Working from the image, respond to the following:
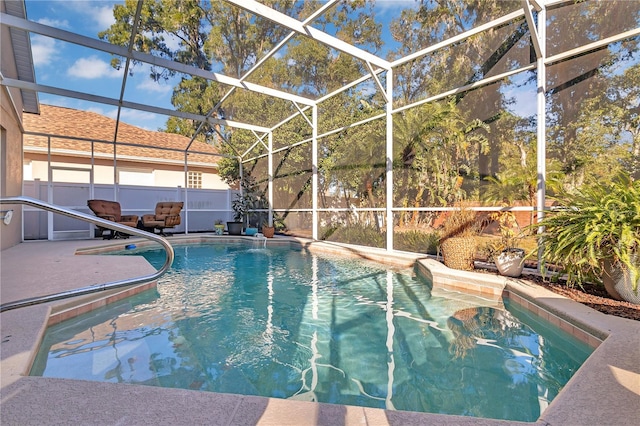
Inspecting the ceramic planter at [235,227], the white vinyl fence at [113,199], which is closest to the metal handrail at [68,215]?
the white vinyl fence at [113,199]

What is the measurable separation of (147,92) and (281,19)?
869cm

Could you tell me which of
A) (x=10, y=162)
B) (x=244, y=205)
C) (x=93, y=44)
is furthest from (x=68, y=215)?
(x=244, y=205)

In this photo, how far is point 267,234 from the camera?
34.5ft

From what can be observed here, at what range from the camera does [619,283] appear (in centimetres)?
302

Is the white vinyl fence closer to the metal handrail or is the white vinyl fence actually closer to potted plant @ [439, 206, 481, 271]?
the metal handrail

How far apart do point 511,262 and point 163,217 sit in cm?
992

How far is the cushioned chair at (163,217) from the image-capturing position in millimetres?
10161

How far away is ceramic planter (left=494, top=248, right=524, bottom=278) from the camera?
4203 millimetres

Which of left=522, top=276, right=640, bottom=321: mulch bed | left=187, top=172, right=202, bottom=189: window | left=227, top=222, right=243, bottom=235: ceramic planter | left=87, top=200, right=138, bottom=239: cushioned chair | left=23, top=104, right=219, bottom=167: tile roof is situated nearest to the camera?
left=522, top=276, right=640, bottom=321: mulch bed

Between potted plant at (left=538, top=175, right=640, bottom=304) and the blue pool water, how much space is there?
0.77 m

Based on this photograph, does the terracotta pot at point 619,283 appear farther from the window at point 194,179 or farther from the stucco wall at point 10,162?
the window at point 194,179

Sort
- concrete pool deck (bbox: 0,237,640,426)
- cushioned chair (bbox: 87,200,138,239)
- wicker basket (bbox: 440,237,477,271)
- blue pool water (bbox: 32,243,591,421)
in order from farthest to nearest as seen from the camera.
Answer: cushioned chair (bbox: 87,200,138,239)
wicker basket (bbox: 440,237,477,271)
blue pool water (bbox: 32,243,591,421)
concrete pool deck (bbox: 0,237,640,426)

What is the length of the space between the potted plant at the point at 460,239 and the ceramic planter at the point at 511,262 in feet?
1.51

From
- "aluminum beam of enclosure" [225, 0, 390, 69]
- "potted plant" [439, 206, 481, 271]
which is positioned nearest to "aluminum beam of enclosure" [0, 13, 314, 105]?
"aluminum beam of enclosure" [225, 0, 390, 69]
